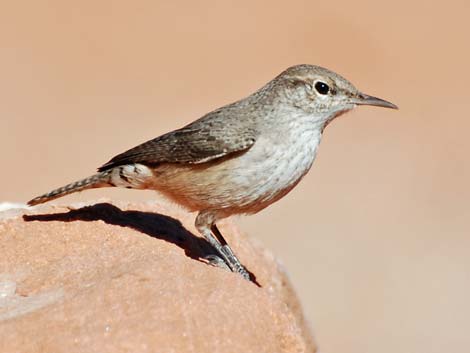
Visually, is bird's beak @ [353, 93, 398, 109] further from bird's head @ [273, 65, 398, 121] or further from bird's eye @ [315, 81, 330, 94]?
bird's eye @ [315, 81, 330, 94]

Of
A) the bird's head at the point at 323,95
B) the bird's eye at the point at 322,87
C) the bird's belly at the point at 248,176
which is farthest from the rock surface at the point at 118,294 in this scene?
the bird's eye at the point at 322,87

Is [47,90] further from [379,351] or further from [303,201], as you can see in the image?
[379,351]

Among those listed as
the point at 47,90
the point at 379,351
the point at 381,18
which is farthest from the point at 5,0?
the point at 379,351

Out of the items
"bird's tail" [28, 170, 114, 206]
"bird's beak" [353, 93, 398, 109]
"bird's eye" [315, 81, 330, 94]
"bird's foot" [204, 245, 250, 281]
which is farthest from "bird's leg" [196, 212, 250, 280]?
"bird's beak" [353, 93, 398, 109]

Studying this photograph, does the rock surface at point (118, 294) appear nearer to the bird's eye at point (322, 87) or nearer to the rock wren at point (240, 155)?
the rock wren at point (240, 155)

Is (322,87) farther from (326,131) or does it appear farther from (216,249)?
(326,131)

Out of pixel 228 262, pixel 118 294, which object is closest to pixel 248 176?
pixel 228 262
